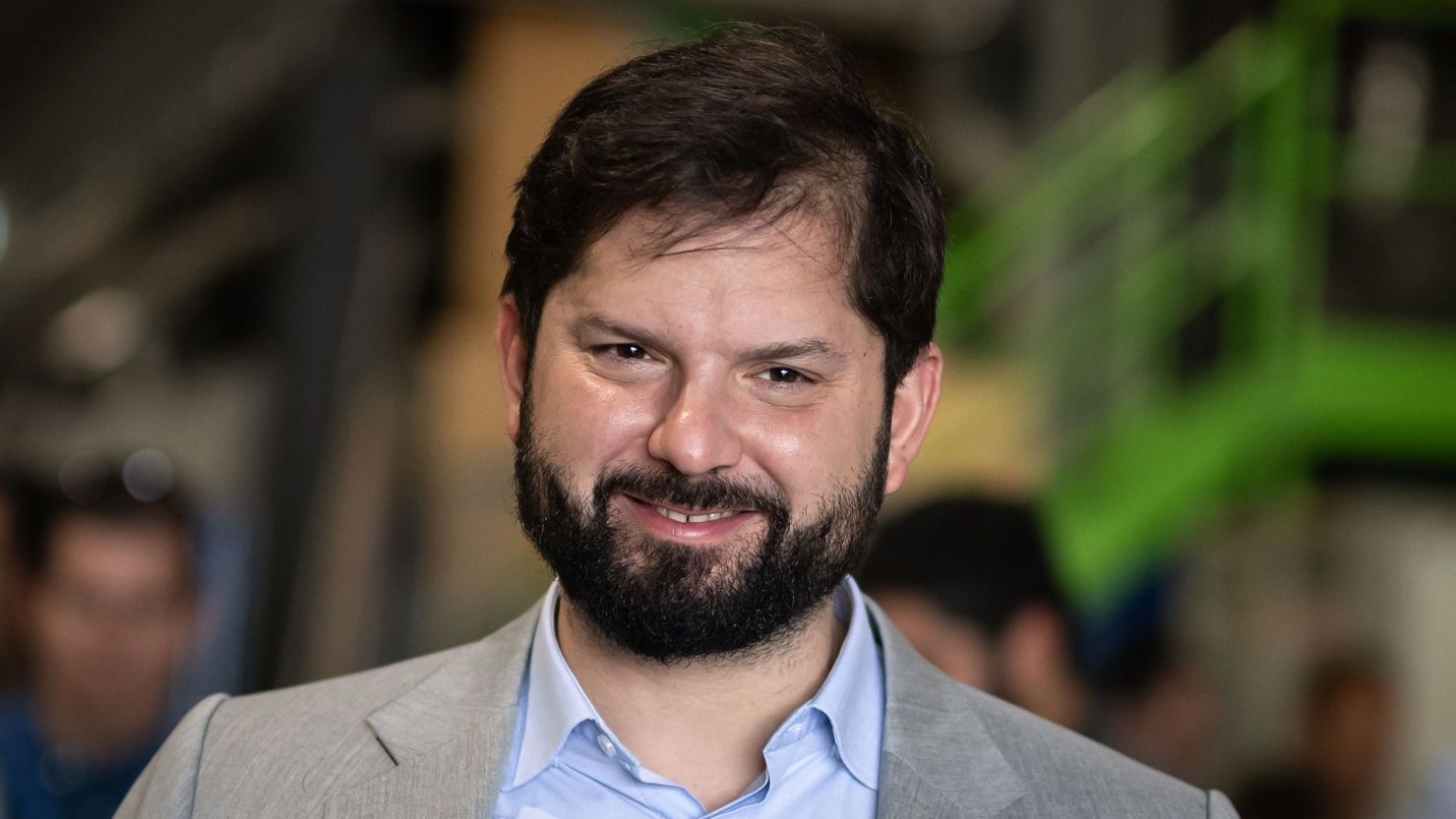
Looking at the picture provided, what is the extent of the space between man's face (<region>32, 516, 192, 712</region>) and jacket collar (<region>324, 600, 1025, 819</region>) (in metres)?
1.97

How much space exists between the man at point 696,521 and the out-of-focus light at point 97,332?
4783 mm

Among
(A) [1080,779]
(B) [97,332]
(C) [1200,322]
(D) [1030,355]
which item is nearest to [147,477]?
(B) [97,332]

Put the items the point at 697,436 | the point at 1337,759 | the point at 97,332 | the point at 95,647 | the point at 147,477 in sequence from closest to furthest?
the point at 697,436
the point at 95,647
the point at 147,477
the point at 1337,759
the point at 97,332

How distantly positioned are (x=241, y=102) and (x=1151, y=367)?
341cm

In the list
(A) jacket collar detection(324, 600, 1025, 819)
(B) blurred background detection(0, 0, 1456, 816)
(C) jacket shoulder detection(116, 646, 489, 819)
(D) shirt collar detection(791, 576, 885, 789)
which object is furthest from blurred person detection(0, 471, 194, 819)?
(D) shirt collar detection(791, 576, 885, 789)

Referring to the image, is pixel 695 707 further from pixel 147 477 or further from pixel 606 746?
pixel 147 477

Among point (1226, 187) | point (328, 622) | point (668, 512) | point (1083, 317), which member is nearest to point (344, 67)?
point (328, 622)

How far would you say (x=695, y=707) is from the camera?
1.75 meters

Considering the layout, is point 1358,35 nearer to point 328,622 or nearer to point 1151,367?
point 1151,367

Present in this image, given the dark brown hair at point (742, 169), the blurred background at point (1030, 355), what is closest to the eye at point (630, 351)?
the dark brown hair at point (742, 169)

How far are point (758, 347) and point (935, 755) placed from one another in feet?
1.54

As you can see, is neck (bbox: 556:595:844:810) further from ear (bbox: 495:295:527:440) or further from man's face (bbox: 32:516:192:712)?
man's face (bbox: 32:516:192:712)

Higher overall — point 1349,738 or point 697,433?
point 697,433

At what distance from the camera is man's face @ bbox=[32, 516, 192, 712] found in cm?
355
